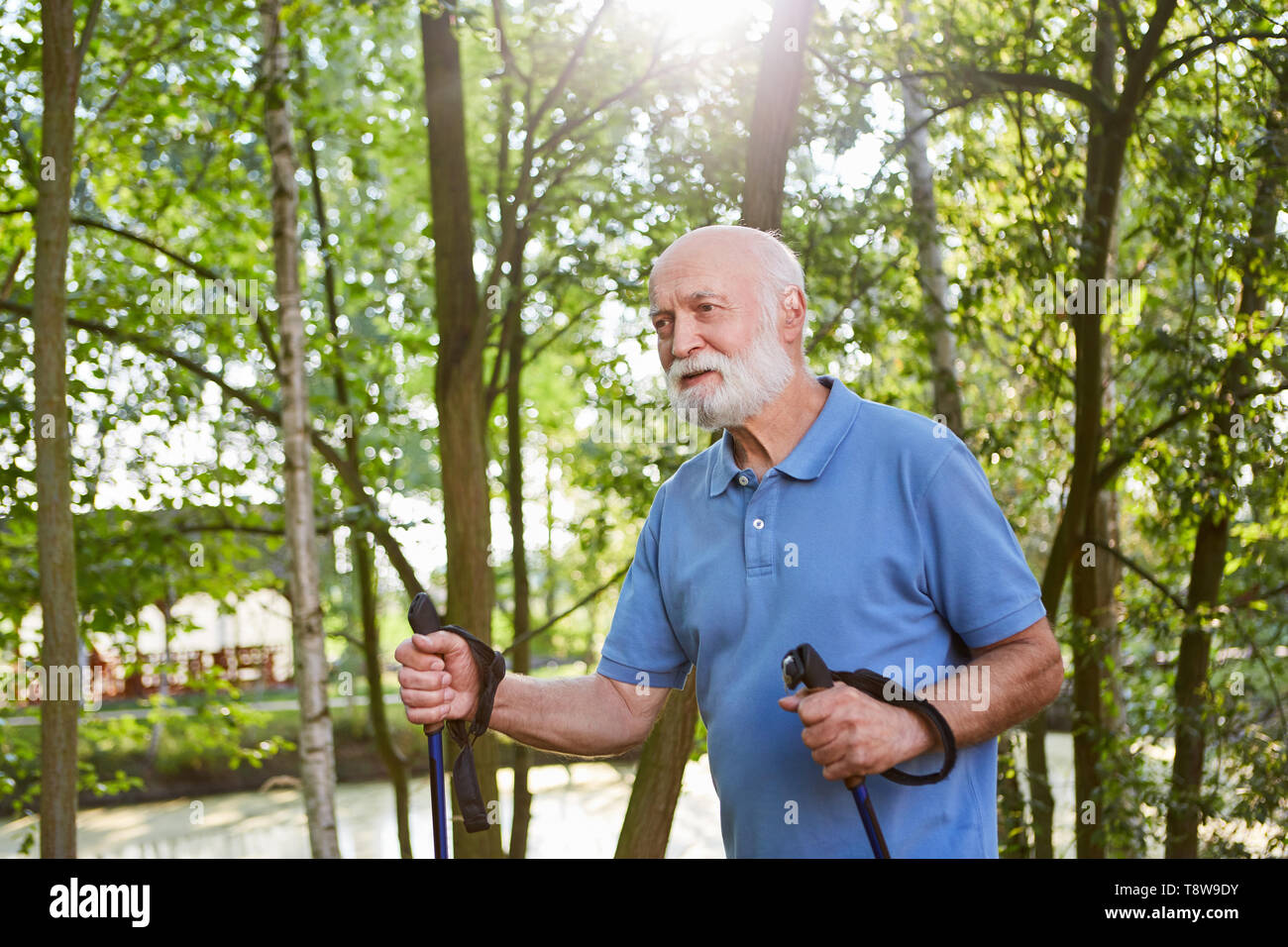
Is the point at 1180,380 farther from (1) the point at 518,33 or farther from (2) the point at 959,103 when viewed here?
(1) the point at 518,33

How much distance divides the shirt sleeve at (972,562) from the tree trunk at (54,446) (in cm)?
355

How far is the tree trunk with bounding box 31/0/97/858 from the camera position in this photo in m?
4.13

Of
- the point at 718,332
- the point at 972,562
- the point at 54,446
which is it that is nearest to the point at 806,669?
the point at 972,562

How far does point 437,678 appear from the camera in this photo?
70.6 inches

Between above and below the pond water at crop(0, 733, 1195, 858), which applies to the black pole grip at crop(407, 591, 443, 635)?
above

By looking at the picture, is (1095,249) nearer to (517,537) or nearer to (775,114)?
(775,114)

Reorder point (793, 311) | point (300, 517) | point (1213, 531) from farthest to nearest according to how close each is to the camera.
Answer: point (1213, 531) → point (300, 517) → point (793, 311)

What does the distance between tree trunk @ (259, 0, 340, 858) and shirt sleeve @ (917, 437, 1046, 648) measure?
13.2ft

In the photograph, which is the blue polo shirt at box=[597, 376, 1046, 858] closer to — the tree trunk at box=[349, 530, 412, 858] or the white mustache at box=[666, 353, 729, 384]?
the white mustache at box=[666, 353, 729, 384]

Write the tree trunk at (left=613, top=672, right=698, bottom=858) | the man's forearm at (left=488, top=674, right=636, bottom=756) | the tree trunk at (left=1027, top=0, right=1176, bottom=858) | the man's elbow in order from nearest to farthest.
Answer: the man's elbow, the man's forearm at (left=488, top=674, right=636, bottom=756), the tree trunk at (left=613, top=672, right=698, bottom=858), the tree trunk at (left=1027, top=0, right=1176, bottom=858)

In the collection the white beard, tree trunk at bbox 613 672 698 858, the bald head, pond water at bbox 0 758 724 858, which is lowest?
pond water at bbox 0 758 724 858

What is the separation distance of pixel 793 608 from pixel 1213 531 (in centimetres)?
502

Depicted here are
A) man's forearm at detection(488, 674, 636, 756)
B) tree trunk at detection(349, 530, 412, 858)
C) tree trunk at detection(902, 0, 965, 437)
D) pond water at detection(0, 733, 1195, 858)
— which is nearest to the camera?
man's forearm at detection(488, 674, 636, 756)

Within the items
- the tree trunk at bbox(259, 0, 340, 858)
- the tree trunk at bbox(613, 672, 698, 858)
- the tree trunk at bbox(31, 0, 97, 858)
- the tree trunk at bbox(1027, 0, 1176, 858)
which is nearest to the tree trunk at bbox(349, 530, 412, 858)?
the tree trunk at bbox(259, 0, 340, 858)
